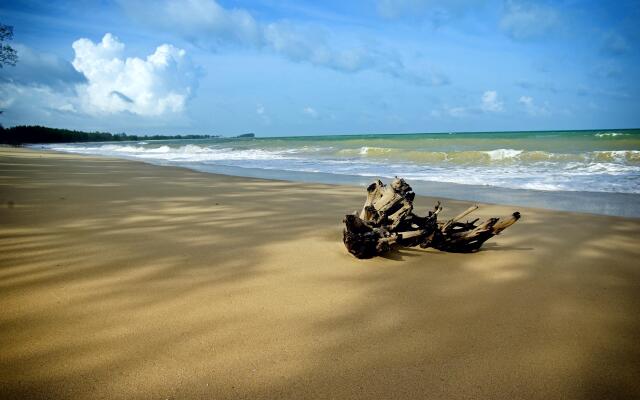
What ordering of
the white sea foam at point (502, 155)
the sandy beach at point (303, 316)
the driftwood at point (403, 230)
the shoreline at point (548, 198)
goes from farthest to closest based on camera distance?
the white sea foam at point (502, 155) < the shoreline at point (548, 198) < the driftwood at point (403, 230) < the sandy beach at point (303, 316)

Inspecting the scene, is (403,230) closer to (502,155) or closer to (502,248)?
(502,248)

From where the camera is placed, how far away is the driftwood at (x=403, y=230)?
284cm

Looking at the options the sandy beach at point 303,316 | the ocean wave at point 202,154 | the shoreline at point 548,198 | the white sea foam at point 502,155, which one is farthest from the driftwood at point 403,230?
the ocean wave at point 202,154

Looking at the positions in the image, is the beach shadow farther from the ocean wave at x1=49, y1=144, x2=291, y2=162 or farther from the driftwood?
the ocean wave at x1=49, y1=144, x2=291, y2=162

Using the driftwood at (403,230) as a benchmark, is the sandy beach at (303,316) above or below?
below

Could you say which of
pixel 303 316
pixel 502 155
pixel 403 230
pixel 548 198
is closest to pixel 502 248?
pixel 403 230

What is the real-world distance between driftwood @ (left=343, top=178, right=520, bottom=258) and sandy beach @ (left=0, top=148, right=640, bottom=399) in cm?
12

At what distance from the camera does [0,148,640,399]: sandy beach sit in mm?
1405

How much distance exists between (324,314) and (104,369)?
107cm

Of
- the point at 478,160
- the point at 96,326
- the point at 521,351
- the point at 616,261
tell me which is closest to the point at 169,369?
the point at 96,326

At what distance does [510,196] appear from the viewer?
21.3ft

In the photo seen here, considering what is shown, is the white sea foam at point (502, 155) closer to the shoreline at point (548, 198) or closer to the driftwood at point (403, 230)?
the shoreline at point (548, 198)

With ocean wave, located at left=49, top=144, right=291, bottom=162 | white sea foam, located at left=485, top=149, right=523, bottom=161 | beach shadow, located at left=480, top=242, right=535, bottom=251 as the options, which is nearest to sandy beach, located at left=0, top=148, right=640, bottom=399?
beach shadow, located at left=480, top=242, right=535, bottom=251

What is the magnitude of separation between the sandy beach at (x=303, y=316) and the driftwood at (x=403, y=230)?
0.41ft
